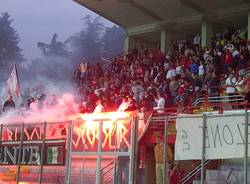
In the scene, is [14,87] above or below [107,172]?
above

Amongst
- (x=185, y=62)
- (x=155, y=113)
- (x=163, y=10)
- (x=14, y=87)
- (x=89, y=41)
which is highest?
(x=89, y=41)

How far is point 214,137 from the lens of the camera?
1044 centimetres

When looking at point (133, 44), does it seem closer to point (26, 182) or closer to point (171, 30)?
point (171, 30)

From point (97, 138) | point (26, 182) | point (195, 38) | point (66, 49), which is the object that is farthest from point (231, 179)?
point (66, 49)

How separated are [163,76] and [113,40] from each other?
7160 cm

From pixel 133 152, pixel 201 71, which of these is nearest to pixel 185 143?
pixel 133 152

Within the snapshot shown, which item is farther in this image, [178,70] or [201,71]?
[178,70]

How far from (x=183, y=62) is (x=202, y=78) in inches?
97.2

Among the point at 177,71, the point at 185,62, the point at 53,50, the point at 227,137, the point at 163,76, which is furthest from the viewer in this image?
the point at 53,50

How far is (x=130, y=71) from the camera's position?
27.2 meters

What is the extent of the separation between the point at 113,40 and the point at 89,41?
4.37 metres

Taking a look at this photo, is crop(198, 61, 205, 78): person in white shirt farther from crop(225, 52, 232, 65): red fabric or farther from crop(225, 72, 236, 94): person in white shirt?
crop(225, 72, 236, 94): person in white shirt

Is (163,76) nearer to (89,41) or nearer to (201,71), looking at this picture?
(201,71)

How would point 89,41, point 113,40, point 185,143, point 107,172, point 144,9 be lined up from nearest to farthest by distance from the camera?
point 185,143, point 107,172, point 144,9, point 89,41, point 113,40
